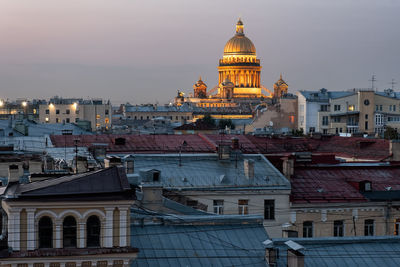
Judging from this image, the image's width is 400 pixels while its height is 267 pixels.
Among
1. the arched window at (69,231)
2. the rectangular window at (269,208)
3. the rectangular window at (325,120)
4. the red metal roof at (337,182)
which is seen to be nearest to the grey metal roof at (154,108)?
the rectangular window at (325,120)

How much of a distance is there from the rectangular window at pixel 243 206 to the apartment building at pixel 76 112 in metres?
89.0

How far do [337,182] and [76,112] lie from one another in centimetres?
8926

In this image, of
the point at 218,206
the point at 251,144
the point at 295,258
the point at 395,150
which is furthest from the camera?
the point at 251,144

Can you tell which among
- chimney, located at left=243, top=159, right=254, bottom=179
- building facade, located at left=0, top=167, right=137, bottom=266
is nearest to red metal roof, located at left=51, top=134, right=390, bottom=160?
chimney, located at left=243, top=159, right=254, bottom=179

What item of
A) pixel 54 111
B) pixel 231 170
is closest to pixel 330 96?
pixel 54 111

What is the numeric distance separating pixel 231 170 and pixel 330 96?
223ft

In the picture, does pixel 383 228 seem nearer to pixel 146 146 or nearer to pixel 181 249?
pixel 181 249

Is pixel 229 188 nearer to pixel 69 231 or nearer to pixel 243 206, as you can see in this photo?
pixel 243 206

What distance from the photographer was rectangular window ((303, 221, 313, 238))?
97.5 feet

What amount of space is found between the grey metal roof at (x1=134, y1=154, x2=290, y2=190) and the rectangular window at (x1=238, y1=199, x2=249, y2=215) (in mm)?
452

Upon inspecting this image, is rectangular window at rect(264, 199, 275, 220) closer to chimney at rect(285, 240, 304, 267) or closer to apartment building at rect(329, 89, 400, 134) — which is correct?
chimney at rect(285, 240, 304, 267)

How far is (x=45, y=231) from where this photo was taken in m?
15.7

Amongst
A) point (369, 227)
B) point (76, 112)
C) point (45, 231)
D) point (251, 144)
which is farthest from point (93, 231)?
point (76, 112)

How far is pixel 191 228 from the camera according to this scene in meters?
19.7
